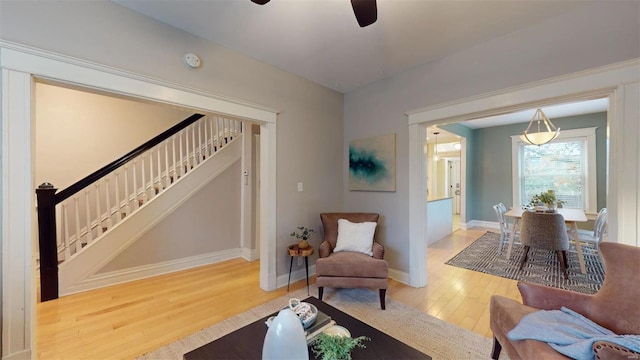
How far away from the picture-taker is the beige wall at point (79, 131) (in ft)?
10.9

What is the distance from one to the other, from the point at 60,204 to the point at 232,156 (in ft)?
6.86

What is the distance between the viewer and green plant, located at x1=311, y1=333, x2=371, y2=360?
1083 millimetres

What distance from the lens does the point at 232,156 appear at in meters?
4.04

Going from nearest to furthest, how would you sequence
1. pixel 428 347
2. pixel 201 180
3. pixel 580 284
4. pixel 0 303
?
pixel 0 303 < pixel 428 347 < pixel 580 284 < pixel 201 180

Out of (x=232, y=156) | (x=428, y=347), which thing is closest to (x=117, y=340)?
(x=428, y=347)

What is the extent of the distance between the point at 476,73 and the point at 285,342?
2.90 m

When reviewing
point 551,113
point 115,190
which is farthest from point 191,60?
point 551,113

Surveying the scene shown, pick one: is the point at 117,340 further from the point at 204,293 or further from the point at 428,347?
the point at 428,347

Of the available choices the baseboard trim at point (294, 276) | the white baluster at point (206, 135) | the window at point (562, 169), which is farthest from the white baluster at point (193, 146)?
the window at point (562, 169)

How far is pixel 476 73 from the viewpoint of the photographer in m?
2.48

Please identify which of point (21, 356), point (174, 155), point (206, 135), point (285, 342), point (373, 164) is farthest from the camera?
point (206, 135)

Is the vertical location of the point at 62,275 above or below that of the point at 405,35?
below

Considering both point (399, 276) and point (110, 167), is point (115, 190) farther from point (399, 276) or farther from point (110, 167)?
point (399, 276)

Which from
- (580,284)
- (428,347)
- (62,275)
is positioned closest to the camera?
(428,347)
